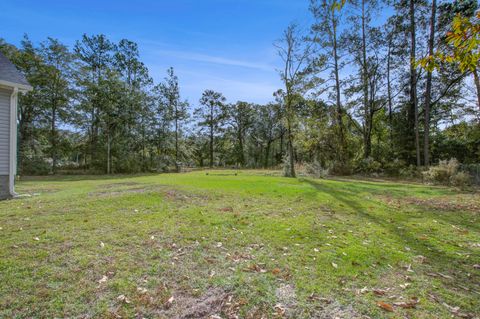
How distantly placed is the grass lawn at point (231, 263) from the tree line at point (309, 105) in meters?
10.1

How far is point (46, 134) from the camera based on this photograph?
2017 centimetres

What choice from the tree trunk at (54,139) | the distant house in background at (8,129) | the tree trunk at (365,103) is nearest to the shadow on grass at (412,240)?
the distant house in background at (8,129)

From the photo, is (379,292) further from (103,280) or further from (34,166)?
(34,166)

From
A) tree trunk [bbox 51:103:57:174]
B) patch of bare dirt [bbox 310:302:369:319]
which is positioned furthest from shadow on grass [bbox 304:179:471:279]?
tree trunk [bbox 51:103:57:174]

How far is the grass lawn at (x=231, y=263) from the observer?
2117 mm

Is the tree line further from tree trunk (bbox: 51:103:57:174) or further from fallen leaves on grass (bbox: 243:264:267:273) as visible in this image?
fallen leaves on grass (bbox: 243:264:267:273)

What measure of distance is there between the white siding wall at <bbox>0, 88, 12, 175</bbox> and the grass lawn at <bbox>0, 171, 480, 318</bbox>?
2.24 metres

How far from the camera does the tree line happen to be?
16.4 metres

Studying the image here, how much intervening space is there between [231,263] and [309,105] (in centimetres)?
1823

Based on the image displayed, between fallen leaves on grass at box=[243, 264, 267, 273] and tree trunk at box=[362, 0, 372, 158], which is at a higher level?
tree trunk at box=[362, 0, 372, 158]

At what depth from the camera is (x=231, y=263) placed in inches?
117

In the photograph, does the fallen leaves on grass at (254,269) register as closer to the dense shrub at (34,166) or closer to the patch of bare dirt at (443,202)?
the patch of bare dirt at (443,202)

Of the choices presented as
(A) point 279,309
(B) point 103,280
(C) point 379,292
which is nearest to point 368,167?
(C) point 379,292

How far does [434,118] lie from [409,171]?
10074 mm
